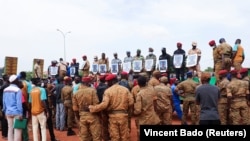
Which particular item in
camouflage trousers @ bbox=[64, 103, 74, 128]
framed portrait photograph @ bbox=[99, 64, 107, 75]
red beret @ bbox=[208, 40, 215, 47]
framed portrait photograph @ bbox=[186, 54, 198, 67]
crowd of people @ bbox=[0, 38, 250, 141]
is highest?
red beret @ bbox=[208, 40, 215, 47]

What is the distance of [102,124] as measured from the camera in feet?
30.3

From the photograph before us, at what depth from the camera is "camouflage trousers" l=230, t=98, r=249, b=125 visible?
30.5 feet

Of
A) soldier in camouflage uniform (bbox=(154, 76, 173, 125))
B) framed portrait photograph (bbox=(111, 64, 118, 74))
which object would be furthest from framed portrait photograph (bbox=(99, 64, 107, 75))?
soldier in camouflage uniform (bbox=(154, 76, 173, 125))

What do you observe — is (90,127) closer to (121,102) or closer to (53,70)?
(121,102)

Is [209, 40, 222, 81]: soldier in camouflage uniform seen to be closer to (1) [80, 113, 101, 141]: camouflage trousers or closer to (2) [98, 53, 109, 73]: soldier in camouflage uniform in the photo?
(2) [98, 53, 109, 73]: soldier in camouflage uniform

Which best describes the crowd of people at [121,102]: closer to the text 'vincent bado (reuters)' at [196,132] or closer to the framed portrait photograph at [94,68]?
the text 'vincent bado (reuters)' at [196,132]

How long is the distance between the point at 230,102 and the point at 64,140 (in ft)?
17.6

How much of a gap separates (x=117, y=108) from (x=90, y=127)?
0.95 metres

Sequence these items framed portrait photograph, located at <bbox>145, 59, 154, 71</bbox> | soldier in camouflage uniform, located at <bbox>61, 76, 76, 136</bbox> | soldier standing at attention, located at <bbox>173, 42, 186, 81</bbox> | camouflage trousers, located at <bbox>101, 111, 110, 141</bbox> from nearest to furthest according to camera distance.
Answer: camouflage trousers, located at <bbox>101, 111, 110, 141</bbox> → soldier in camouflage uniform, located at <bbox>61, 76, 76, 136</bbox> → soldier standing at attention, located at <bbox>173, 42, 186, 81</bbox> → framed portrait photograph, located at <bbox>145, 59, 154, 71</bbox>

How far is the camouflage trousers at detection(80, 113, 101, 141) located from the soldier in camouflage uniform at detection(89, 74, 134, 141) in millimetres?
345

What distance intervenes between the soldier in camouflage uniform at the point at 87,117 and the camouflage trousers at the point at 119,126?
458mm

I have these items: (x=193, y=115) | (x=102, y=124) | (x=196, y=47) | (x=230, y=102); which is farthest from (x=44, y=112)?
(x=196, y=47)

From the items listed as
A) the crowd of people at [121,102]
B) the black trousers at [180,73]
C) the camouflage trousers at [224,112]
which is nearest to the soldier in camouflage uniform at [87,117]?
the crowd of people at [121,102]

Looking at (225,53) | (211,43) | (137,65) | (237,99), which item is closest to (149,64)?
(137,65)
